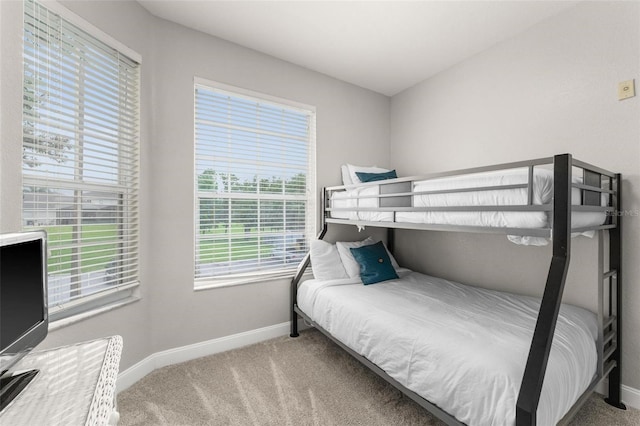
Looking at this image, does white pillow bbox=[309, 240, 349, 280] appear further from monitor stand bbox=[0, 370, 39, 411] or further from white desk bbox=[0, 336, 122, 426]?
monitor stand bbox=[0, 370, 39, 411]

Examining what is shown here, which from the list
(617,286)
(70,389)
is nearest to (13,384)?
(70,389)

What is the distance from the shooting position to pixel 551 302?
1118 millimetres

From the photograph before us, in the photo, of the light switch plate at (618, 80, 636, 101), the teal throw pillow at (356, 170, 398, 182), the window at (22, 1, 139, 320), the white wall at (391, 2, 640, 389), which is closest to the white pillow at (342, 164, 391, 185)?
the teal throw pillow at (356, 170, 398, 182)

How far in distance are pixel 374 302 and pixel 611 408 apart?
5.09 ft

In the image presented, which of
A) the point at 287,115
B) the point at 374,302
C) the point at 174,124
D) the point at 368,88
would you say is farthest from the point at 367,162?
the point at 174,124

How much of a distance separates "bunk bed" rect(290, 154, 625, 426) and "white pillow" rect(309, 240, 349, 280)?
8.2 inches

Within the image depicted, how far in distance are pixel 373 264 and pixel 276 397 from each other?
1350 mm

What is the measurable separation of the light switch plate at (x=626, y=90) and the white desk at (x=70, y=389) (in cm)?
305

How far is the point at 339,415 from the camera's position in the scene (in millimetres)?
1609

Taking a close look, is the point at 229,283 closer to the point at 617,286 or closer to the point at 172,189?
the point at 172,189

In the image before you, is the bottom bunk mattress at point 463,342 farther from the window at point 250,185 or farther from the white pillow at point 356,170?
the white pillow at point 356,170

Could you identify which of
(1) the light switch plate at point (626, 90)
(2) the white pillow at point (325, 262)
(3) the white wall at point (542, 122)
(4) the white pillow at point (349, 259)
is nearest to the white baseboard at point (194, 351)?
(2) the white pillow at point (325, 262)

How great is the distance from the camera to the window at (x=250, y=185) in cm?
238

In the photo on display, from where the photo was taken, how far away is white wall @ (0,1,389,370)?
74.6 inches
